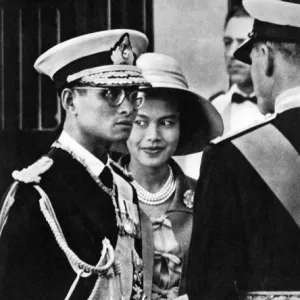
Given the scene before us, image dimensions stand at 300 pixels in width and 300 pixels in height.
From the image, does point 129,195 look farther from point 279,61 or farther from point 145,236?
point 279,61

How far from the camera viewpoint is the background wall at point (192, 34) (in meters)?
2.36

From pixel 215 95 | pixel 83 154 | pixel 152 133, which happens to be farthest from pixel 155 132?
pixel 83 154

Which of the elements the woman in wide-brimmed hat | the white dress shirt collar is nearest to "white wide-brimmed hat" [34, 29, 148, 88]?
the woman in wide-brimmed hat

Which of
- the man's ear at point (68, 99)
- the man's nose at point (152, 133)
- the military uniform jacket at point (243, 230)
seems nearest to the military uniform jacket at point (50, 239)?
the man's ear at point (68, 99)

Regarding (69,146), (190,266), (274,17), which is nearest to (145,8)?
(274,17)

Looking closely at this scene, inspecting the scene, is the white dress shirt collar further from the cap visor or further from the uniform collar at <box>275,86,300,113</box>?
the uniform collar at <box>275,86,300,113</box>

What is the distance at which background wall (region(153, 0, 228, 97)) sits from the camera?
2.36 meters

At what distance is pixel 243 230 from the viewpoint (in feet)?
6.07

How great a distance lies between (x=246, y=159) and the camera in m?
1.86

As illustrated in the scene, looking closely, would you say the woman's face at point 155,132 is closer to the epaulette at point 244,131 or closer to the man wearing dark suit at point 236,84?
the man wearing dark suit at point 236,84

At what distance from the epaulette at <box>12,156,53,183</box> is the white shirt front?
2.22 feet

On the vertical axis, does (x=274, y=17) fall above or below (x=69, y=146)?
above

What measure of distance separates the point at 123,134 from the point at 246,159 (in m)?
0.32

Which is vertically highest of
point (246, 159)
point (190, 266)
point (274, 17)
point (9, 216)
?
point (274, 17)
